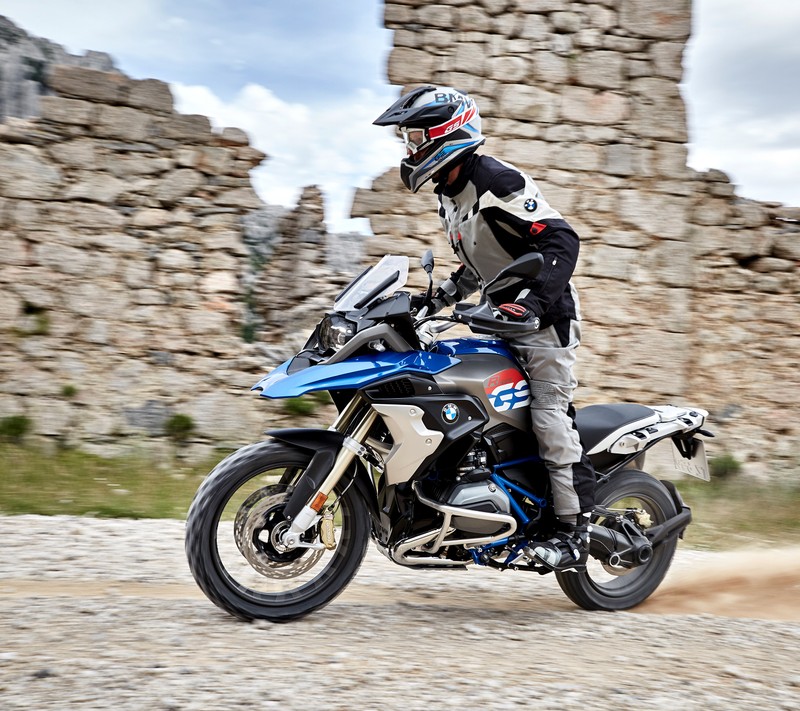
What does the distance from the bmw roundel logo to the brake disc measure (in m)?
0.69

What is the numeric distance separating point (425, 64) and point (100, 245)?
10.5ft

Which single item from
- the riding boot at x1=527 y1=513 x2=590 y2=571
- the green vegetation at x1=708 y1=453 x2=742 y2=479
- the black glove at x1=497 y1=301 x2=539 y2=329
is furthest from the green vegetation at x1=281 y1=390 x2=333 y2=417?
the black glove at x1=497 y1=301 x2=539 y2=329

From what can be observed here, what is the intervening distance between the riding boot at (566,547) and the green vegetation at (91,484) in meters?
3.06

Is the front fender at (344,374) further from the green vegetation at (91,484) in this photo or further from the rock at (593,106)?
the rock at (593,106)

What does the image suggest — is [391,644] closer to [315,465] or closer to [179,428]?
[315,465]

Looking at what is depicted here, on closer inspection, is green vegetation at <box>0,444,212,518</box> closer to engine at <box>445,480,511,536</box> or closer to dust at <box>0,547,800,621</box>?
dust at <box>0,547,800,621</box>

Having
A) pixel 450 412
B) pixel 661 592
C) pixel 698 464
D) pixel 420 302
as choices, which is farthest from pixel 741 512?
pixel 450 412

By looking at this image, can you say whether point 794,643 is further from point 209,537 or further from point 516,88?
point 516,88

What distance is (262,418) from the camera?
776cm

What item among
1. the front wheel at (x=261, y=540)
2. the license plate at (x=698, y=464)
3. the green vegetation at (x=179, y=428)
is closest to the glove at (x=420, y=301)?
the front wheel at (x=261, y=540)

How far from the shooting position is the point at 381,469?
3.68 m

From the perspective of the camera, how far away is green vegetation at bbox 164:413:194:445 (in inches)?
301

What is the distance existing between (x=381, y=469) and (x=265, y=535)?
0.54 metres

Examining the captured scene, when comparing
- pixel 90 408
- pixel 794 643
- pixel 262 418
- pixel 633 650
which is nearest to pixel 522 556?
pixel 633 650
